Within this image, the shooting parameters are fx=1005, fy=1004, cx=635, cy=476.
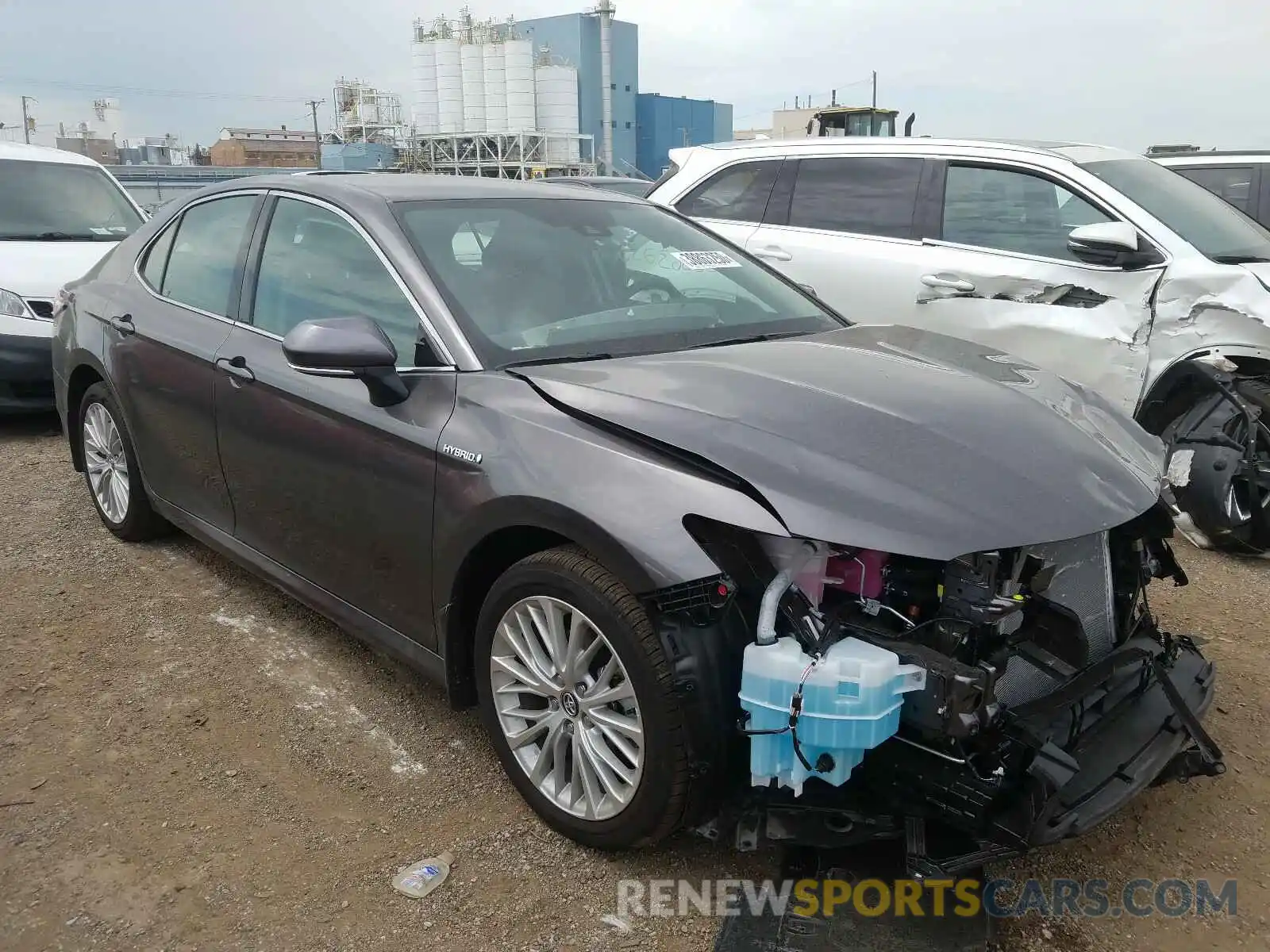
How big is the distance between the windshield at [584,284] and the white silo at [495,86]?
151ft

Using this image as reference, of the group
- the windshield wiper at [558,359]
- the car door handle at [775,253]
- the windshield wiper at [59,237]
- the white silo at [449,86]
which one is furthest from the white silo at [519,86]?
the windshield wiper at [558,359]

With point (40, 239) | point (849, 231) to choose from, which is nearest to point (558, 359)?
point (849, 231)

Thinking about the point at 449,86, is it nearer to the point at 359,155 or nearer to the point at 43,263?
the point at 359,155

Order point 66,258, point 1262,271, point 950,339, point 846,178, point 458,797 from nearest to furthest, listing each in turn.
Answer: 1. point 458,797
2. point 950,339
3. point 1262,271
4. point 846,178
5. point 66,258

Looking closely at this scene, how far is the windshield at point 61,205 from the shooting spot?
7.61m

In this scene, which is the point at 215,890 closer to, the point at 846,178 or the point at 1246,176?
the point at 846,178

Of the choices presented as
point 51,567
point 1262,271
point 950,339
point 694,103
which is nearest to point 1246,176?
point 1262,271

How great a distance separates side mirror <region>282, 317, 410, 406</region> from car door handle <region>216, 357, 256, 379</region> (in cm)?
73

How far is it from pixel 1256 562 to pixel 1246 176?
5.52m

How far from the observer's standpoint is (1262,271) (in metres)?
4.78

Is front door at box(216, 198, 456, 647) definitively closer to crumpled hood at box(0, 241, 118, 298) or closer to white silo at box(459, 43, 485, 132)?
crumpled hood at box(0, 241, 118, 298)

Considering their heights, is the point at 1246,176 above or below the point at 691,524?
above

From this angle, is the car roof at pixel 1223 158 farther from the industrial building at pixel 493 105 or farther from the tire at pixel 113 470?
the industrial building at pixel 493 105

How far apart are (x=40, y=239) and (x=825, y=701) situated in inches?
298
